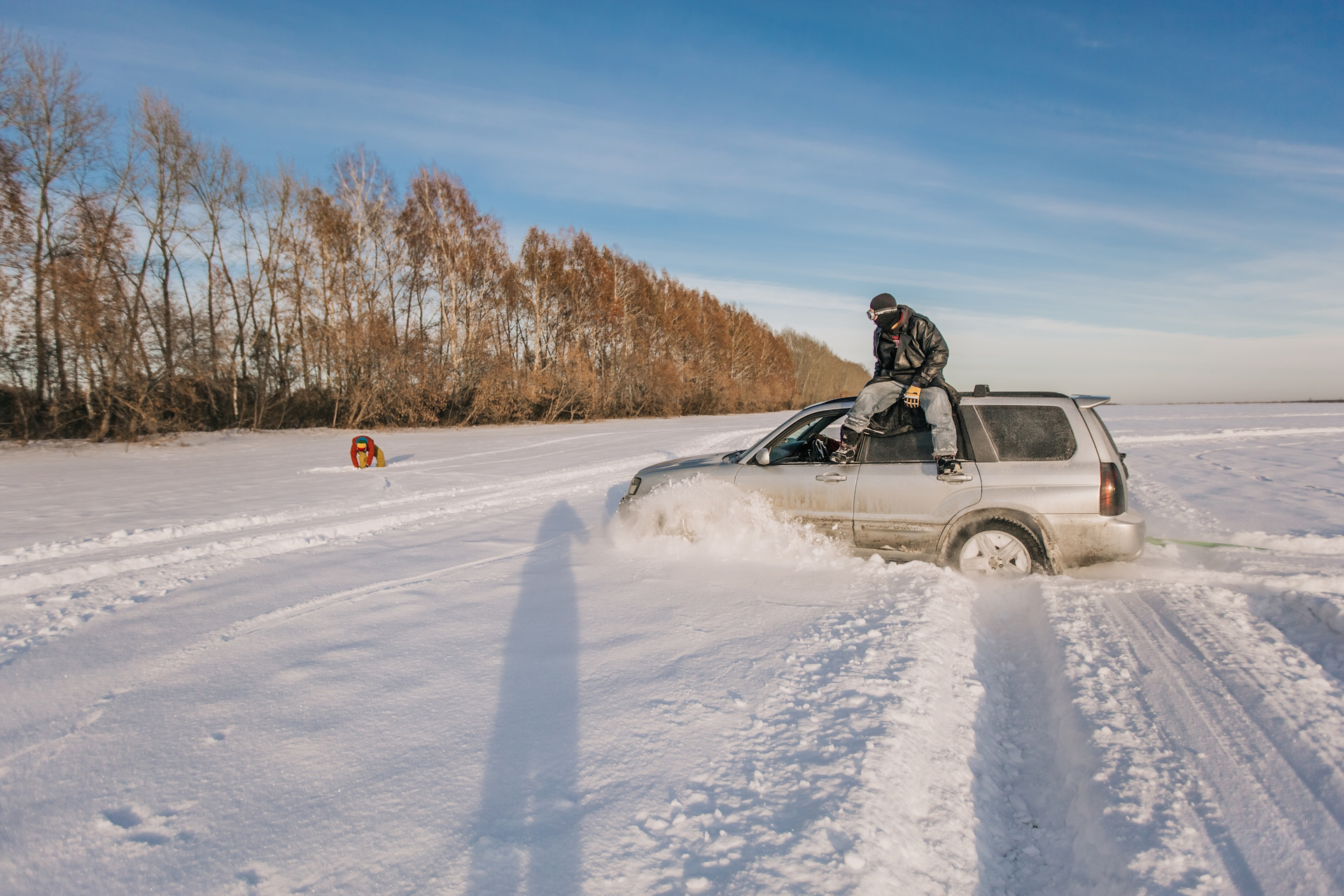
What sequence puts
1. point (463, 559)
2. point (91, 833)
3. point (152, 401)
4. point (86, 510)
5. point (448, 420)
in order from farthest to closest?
point (448, 420) → point (152, 401) → point (86, 510) → point (463, 559) → point (91, 833)

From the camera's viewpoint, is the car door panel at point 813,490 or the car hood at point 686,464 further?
the car hood at point 686,464

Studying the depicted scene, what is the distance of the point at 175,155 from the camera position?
2212cm

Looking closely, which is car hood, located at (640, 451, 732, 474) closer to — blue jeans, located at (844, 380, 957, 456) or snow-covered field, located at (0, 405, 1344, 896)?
snow-covered field, located at (0, 405, 1344, 896)

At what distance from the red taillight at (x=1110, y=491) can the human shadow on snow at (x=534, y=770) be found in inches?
159

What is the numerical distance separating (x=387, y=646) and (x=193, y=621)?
68.0 inches

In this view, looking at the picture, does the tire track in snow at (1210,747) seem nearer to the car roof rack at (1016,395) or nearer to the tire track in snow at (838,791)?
the tire track in snow at (838,791)

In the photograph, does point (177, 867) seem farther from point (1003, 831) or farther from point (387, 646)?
point (1003, 831)

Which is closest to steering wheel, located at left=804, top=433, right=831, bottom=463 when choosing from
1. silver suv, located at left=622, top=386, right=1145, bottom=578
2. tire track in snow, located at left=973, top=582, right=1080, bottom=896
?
silver suv, located at left=622, top=386, right=1145, bottom=578

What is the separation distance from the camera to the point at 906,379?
18.2 feet

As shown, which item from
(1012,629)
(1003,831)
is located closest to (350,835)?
(1003,831)

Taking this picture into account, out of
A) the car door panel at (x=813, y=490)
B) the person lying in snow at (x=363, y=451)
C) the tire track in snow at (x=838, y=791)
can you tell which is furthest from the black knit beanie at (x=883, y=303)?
the person lying in snow at (x=363, y=451)

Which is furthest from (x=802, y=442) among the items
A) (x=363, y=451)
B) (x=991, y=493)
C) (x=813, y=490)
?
(x=363, y=451)

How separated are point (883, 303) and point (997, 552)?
2399 mm

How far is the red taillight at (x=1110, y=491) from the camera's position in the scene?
477 centimetres
